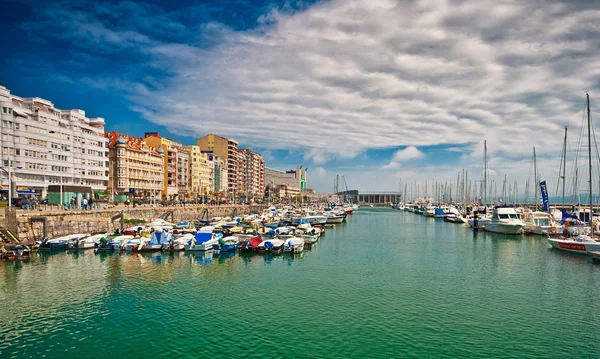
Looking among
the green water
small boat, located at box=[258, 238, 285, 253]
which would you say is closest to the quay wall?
the green water

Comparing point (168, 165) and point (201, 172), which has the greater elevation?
point (168, 165)

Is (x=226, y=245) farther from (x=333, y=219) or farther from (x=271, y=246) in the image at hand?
(x=333, y=219)

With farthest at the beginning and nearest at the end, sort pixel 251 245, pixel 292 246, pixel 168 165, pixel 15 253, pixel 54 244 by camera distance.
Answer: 1. pixel 168 165
2. pixel 251 245
3. pixel 292 246
4. pixel 54 244
5. pixel 15 253

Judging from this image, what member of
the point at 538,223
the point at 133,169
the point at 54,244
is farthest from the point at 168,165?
the point at 538,223

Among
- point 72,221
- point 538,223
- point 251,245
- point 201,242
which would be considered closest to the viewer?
point 201,242

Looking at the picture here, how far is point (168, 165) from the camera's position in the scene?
473 feet

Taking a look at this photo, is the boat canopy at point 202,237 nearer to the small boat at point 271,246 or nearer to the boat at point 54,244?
the small boat at point 271,246

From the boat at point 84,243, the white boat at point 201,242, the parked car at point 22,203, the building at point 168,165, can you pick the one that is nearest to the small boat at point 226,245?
the white boat at point 201,242

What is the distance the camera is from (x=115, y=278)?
40.3m

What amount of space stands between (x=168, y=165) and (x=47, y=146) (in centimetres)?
5548

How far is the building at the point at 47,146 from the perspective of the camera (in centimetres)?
7956

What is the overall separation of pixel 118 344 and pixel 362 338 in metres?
14.7

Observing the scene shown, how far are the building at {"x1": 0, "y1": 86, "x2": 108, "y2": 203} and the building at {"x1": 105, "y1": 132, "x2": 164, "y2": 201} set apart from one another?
4.71 metres

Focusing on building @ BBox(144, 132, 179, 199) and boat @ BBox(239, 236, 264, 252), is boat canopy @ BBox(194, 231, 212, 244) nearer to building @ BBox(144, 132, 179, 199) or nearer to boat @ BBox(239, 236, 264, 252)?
boat @ BBox(239, 236, 264, 252)
